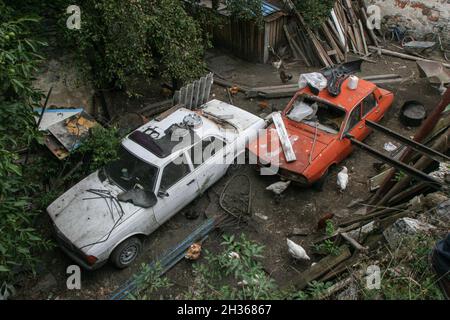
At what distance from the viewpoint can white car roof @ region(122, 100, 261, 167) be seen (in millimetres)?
6441

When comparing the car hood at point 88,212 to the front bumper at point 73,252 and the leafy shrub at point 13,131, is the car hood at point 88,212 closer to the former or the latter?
the front bumper at point 73,252

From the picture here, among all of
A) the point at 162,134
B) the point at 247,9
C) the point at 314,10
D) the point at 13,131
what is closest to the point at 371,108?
the point at 314,10

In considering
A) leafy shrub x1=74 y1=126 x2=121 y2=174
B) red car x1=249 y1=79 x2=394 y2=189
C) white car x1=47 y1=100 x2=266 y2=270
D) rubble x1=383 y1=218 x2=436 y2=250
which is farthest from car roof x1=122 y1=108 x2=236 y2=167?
rubble x1=383 y1=218 x2=436 y2=250

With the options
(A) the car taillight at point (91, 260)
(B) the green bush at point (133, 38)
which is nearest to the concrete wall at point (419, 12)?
(B) the green bush at point (133, 38)

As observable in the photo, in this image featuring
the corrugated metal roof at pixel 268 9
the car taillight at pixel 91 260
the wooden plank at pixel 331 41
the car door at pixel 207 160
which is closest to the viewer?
the car taillight at pixel 91 260

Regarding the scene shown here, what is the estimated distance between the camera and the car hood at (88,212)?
578cm

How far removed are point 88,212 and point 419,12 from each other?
12059 millimetres

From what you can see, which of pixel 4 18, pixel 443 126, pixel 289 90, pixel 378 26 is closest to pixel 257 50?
pixel 289 90

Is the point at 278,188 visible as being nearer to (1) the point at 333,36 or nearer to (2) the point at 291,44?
(2) the point at 291,44

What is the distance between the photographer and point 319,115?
772 cm

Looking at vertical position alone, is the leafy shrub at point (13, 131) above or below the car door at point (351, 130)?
above

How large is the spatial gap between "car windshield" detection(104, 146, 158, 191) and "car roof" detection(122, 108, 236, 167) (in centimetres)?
12

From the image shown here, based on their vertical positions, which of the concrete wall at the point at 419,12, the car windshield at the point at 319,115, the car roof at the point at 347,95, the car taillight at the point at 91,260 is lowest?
the car taillight at the point at 91,260
